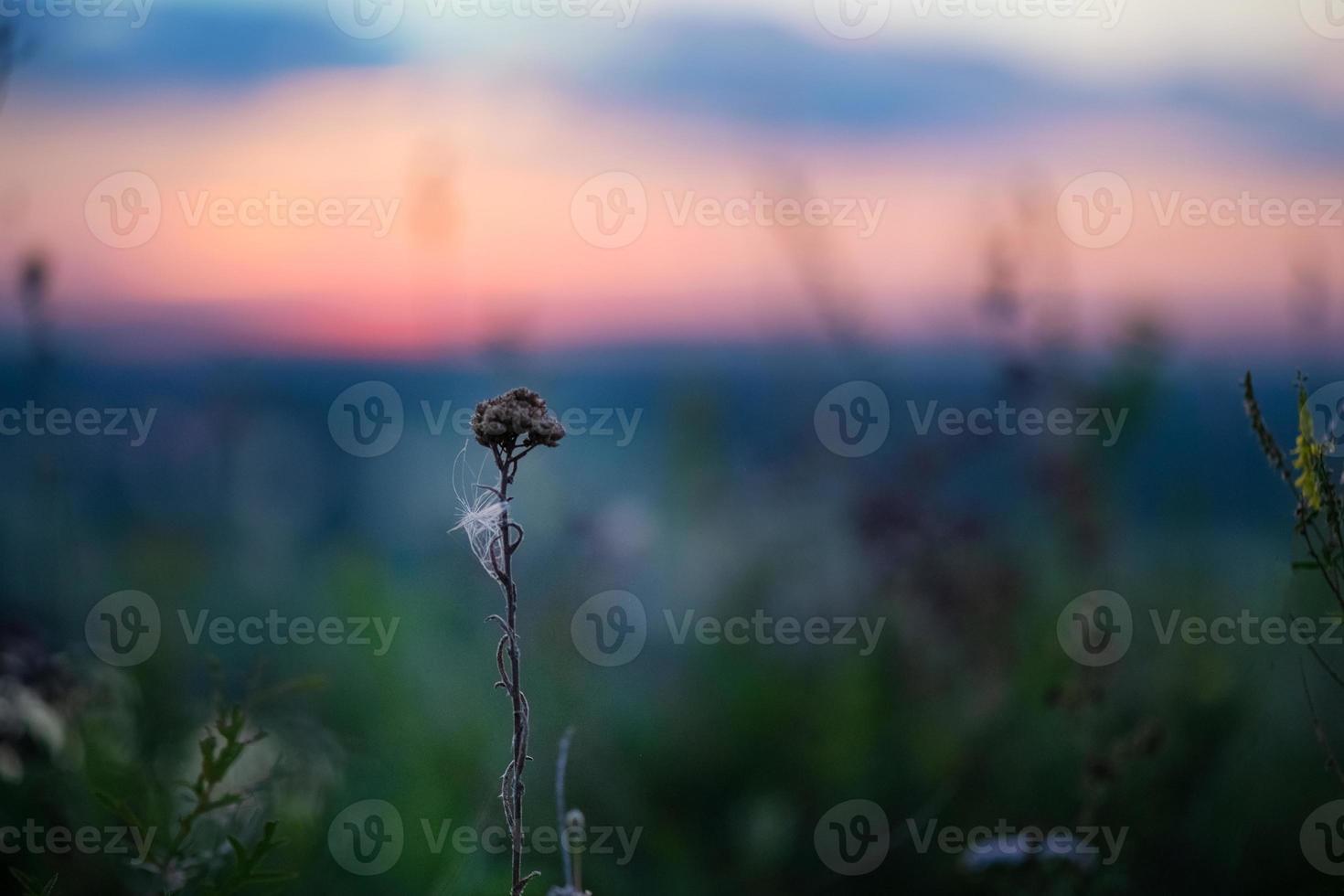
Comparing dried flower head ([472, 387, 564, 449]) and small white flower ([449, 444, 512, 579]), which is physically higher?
dried flower head ([472, 387, 564, 449])

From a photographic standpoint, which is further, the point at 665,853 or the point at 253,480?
the point at 253,480

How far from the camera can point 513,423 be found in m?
0.88

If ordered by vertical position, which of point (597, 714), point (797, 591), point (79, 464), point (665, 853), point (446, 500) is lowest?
point (665, 853)

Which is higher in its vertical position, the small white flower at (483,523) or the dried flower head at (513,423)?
the dried flower head at (513,423)

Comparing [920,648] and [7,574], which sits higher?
[7,574]

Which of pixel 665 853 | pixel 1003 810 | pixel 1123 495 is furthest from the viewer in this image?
pixel 1123 495

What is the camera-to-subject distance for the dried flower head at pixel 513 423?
2.88 feet

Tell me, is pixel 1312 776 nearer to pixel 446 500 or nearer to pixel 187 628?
pixel 446 500

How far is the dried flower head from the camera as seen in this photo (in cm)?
88

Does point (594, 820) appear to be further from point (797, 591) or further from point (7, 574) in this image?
point (7, 574)

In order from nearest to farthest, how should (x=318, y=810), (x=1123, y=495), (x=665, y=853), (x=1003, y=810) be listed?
(x=318, y=810) → (x=665, y=853) → (x=1003, y=810) → (x=1123, y=495)

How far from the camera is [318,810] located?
82.1 inches

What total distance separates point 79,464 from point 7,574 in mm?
316

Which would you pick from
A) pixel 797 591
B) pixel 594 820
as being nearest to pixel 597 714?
pixel 594 820
